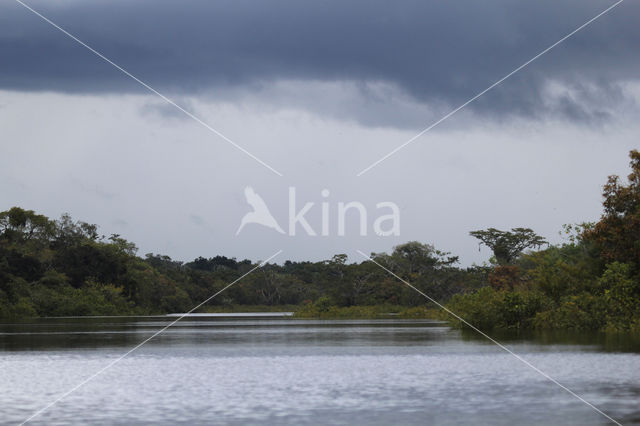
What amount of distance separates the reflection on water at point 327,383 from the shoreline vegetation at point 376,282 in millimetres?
5086

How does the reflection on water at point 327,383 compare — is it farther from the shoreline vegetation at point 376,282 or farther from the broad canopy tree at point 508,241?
the broad canopy tree at point 508,241

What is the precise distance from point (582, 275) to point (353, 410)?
1004 inches

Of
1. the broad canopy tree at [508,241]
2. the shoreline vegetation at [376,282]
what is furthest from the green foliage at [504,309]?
the broad canopy tree at [508,241]

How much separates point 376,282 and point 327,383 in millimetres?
59324

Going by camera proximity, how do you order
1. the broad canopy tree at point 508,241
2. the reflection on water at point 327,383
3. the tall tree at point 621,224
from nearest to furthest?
the reflection on water at point 327,383 → the tall tree at point 621,224 → the broad canopy tree at point 508,241

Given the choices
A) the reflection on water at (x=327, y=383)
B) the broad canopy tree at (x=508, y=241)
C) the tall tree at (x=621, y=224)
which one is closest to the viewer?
the reflection on water at (x=327, y=383)

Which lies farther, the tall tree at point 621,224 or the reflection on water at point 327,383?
the tall tree at point 621,224

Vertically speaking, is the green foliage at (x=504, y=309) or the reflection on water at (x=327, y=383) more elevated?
the green foliage at (x=504, y=309)

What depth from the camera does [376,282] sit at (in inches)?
3071

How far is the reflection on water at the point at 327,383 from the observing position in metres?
14.3

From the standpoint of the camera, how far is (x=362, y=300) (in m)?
77.3

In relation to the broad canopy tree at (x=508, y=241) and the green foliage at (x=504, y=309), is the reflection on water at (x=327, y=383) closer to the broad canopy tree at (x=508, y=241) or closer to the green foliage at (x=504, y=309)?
the green foliage at (x=504, y=309)

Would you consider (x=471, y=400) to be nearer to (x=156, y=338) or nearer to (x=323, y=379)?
(x=323, y=379)

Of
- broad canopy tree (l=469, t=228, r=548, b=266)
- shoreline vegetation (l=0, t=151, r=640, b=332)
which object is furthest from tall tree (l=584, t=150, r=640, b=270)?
broad canopy tree (l=469, t=228, r=548, b=266)
